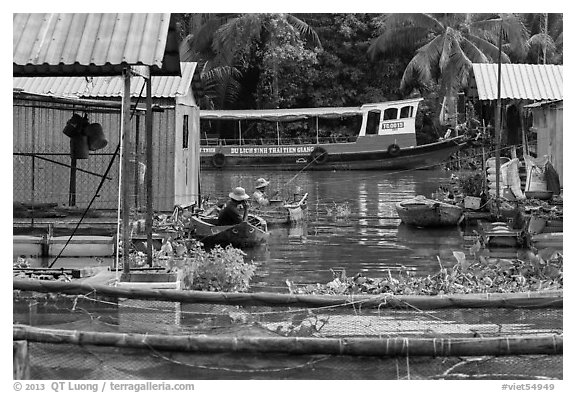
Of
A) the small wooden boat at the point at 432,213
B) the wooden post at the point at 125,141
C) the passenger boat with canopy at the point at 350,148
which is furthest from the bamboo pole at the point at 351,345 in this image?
the passenger boat with canopy at the point at 350,148

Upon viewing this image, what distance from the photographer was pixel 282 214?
18.1m

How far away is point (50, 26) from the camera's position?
24.5ft

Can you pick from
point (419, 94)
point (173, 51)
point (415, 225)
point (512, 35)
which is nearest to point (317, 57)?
point (419, 94)

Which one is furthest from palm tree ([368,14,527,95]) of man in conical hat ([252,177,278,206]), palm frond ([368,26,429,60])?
man in conical hat ([252,177,278,206])

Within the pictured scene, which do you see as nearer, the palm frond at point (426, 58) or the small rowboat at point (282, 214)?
the small rowboat at point (282, 214)

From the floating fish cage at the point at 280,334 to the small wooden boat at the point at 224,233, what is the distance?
21.4ft

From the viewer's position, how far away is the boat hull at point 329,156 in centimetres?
3397

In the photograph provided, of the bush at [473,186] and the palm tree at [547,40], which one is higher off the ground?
the palm tree at [547,40]

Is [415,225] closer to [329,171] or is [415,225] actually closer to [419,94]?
[329,171]

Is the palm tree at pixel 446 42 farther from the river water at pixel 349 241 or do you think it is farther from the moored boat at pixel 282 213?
the moored boat at pixel 282 213

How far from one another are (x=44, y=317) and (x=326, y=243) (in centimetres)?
887

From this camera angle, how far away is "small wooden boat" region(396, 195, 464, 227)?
17453 mm

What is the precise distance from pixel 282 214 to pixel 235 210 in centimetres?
364

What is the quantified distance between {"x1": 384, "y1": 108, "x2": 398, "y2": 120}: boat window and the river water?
6.44 meters
